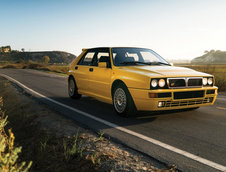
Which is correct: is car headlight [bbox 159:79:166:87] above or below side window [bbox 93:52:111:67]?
below

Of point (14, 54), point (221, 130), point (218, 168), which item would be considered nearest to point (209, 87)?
point (221, 130)

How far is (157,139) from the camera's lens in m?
4.38

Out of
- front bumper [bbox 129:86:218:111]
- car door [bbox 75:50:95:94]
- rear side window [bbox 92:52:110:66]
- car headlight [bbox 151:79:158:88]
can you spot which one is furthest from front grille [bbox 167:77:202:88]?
car door [bbox 75:50:95:94]

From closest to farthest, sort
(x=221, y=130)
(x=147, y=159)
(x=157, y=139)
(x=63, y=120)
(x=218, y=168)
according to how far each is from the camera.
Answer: (x=218, y=168), (x=147, y=159), (x=157, y=139), (x=221, y=130), (x=63, y=120)

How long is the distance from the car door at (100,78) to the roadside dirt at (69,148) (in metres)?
1.38

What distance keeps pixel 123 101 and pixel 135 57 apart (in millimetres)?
1566

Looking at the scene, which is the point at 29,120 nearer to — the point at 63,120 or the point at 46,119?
the point at 46,119

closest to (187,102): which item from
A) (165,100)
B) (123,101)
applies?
(165,100)

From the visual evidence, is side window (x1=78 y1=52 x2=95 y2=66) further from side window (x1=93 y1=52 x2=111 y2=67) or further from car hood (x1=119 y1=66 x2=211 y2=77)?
car hood (x1=119 y1=66 x2=211 y2=77)

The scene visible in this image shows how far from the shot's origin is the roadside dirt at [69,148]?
A: 3.31 m

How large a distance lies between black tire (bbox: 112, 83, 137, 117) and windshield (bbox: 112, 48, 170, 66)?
0.76 meters

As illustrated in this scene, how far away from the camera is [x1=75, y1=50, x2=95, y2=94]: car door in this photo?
25.4 feet

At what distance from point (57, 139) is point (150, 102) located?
79.2 inches

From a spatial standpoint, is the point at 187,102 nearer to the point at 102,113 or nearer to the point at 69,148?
the point at 102,113
